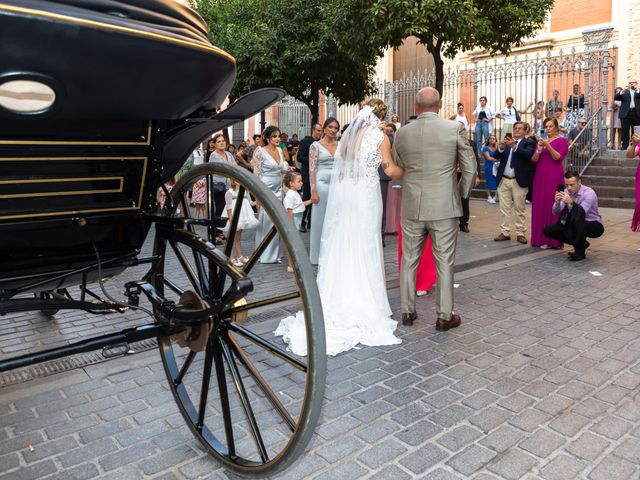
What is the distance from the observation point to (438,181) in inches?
197

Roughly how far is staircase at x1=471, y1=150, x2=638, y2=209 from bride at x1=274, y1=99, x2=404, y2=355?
8.41m

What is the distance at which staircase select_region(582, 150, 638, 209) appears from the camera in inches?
510

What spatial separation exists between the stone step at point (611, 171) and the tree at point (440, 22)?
448 centimetres

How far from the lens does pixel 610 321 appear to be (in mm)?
5152

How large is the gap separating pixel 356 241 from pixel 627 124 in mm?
12380

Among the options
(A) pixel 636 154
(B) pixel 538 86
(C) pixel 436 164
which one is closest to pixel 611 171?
(B) pixel 538 86

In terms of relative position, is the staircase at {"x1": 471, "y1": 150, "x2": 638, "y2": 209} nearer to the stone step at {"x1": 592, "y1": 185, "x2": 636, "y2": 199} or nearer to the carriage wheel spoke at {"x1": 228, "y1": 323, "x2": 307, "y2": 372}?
the stone step at {"x1": 592, "y1": 185, "x2": 636, "y2": 199}

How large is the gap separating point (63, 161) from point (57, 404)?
2.02 metres

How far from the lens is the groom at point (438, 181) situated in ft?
16.3

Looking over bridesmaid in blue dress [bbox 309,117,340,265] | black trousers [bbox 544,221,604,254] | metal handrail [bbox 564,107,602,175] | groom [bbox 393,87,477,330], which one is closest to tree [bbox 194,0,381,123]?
metal handrail [bbox 564,107,602,175]

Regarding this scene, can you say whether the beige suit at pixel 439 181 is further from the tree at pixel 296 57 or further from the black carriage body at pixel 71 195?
the tree at pixel 296 57

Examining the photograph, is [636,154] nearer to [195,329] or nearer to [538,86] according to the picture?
[195,329]

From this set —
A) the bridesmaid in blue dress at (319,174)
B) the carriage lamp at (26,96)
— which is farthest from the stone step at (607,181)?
the carriage lamp at (26,96)

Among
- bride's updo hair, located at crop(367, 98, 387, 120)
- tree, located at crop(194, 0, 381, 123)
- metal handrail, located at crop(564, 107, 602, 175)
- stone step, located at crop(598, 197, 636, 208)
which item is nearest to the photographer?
bride's updo hair, located at crop(367, 98, 387, 120)
